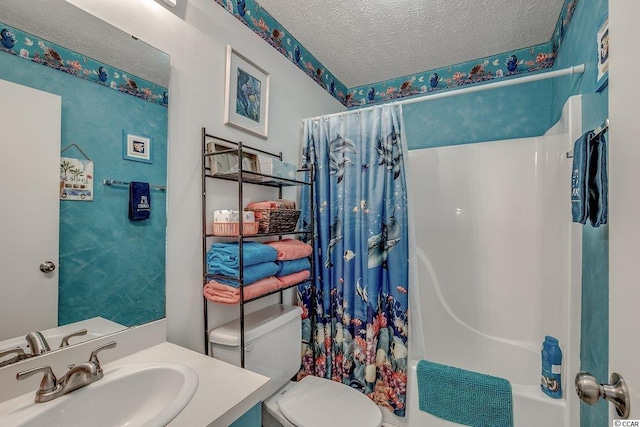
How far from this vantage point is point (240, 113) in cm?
153

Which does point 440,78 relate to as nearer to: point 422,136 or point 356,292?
point 422,136

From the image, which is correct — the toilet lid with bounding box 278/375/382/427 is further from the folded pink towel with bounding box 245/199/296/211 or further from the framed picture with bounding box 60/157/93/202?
the framed picture with bounding box 60/157/93/202

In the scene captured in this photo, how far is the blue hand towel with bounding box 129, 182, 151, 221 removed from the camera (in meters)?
1.08

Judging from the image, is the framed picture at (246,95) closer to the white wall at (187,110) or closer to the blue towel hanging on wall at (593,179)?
the white wall at (187,110)

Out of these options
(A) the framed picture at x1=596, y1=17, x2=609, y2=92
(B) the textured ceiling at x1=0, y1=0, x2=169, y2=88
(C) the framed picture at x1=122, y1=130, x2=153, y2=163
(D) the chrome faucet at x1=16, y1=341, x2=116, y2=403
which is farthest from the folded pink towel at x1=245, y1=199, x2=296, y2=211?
(A) the framed picture at x1=596, y1=17, x2=609, y2=92

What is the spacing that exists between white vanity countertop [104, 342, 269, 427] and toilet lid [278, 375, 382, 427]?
1.66ft

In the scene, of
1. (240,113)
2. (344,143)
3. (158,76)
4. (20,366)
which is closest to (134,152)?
(158,76)

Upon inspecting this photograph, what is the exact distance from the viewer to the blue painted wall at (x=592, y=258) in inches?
40.2

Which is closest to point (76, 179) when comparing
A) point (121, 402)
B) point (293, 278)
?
point (121, 402)

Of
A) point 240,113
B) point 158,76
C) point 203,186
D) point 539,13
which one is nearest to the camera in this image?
point 158,76

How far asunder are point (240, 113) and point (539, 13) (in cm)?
182

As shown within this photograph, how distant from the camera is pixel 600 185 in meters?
0.85

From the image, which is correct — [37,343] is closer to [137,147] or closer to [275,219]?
[137,147]

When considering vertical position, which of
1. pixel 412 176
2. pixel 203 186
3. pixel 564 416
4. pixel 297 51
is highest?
pixel 297 51
